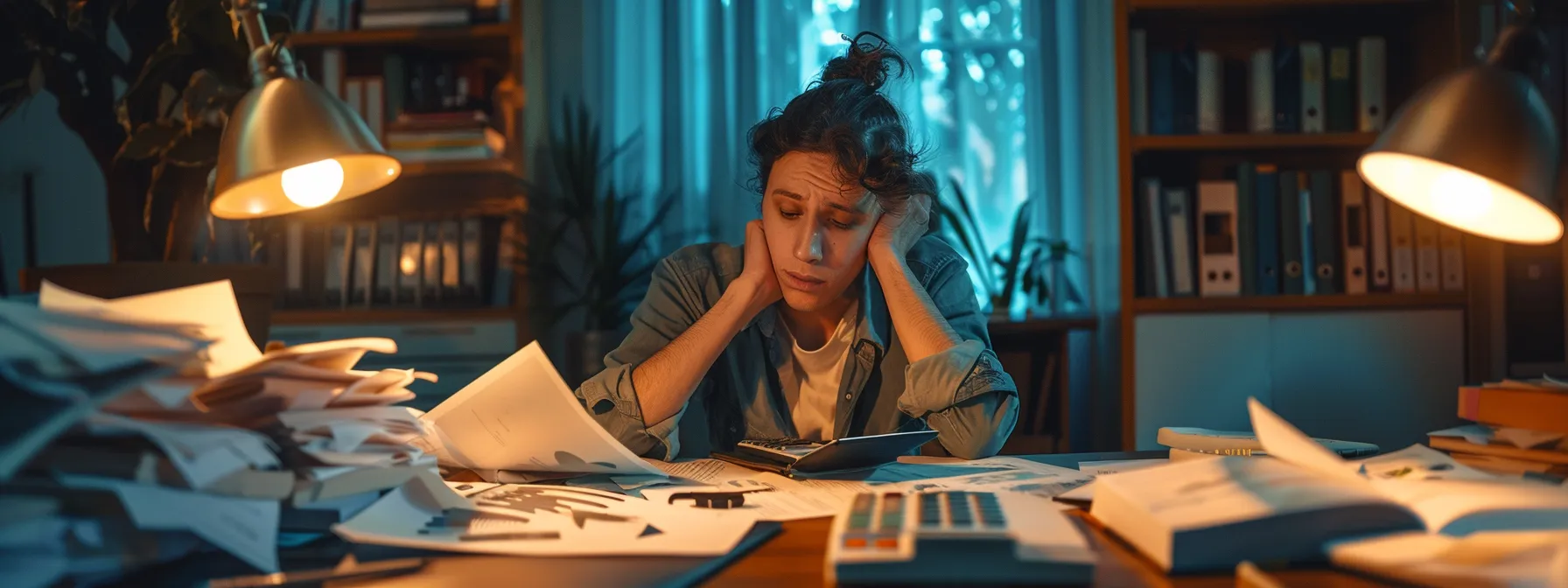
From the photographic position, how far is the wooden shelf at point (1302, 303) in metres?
2.42

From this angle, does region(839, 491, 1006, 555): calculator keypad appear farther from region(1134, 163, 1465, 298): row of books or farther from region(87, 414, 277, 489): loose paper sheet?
region(1134, 163, 1465, 298): row of books

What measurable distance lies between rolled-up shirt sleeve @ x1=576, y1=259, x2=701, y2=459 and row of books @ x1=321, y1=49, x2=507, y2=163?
1.54 metres

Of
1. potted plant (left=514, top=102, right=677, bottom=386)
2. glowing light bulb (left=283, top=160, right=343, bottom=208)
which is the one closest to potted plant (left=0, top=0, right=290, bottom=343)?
glowing light bulb (left=283, top=160, right=343, bottom=208)

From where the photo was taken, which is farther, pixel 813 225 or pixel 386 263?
pixel 386 263

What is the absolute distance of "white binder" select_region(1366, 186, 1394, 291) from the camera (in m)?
2.44

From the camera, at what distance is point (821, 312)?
164cm

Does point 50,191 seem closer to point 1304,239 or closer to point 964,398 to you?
point 964,398

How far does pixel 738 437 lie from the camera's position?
1.56 metres

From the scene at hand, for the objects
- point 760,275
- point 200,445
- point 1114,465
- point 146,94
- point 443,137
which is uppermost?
point 443,137

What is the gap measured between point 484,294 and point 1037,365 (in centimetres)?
160

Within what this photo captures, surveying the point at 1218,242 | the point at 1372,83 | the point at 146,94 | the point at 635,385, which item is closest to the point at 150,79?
the point at 146,94

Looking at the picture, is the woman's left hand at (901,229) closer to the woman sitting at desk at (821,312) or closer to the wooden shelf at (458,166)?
the woman sitting at desk at (821,312)

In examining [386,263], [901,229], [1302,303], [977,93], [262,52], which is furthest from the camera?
[977,93]

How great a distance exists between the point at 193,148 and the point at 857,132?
92 cm
